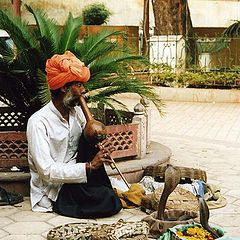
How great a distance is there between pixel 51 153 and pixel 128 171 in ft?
3.72

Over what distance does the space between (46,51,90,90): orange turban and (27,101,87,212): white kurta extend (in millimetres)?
289

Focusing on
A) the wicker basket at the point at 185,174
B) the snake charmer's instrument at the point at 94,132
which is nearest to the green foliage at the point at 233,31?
the wicker basket at the point at 185,174

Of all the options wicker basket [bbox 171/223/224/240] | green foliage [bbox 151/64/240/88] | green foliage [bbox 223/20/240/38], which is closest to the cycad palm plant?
wicker basket [bbox 171/223/224/240]

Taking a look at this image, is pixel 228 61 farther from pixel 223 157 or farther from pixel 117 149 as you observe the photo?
pixel 117 149

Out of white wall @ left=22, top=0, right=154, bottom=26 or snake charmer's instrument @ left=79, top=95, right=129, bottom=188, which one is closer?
snake charmer's instrument @ left=79, top=95, right=129, bottom=188

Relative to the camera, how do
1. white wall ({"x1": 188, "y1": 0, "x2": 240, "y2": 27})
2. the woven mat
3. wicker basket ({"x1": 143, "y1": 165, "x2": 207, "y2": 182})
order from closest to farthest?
the woven mat < wicker basket ({"x1": 143, "y1": 165, "x2": 207, "y2": 182}) < white wall ({"x1": 188, "y1": 0, "x2": 240, "y2": 27})

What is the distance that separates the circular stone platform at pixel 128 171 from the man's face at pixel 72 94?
97cm

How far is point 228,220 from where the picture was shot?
514 centimetres

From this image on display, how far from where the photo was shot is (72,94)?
522cm

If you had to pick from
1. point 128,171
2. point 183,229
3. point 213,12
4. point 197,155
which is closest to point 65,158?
point 128,171

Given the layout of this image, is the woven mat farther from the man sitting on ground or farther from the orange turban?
the orange turban

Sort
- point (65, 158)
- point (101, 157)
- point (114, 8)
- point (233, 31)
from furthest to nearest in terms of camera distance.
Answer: point (114, 8), point (233, 31), point (65, 158), point (101, 157)

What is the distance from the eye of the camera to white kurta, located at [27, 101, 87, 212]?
5.08 meters

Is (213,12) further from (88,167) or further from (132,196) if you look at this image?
(88,167)
